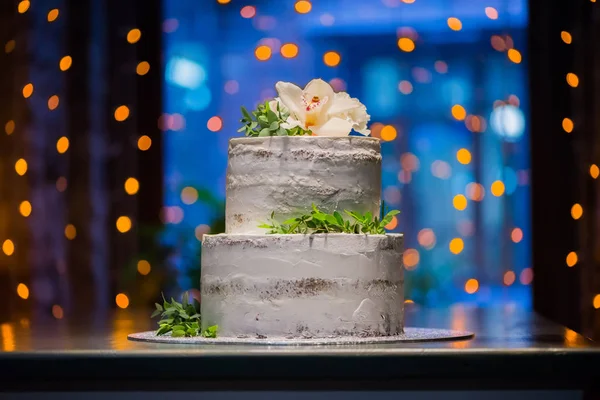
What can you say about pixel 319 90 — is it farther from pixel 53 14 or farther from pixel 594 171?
pixel 53 14

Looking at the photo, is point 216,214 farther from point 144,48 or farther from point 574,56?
point 574,56

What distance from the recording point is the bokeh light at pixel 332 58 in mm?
6047

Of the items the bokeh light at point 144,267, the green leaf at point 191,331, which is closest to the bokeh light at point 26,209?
the bokeh light at point 144,267

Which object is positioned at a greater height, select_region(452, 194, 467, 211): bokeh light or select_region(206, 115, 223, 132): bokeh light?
select_region(206, 115, 223, 132): bokeh light

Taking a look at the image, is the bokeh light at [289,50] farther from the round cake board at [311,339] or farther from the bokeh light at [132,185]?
the round cake board at [311,339]

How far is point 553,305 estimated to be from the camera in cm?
591

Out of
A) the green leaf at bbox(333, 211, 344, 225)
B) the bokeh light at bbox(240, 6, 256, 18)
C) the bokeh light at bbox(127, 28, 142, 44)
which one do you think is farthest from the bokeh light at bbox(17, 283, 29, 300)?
the green leaf at bbox(333, 211, 344, 225)

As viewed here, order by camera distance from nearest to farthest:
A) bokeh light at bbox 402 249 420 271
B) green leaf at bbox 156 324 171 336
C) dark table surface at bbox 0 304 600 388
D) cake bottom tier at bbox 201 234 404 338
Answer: dark table surface at bbox 0 304 600 388
cake bottom tier at bbox 201 234 404 338
green leaf at bbox 156 324 171 336
bokeh light at bbox 402 249 420 271

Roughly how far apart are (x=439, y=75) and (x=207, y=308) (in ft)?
8.91

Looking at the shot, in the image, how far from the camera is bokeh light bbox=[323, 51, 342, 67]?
605cm

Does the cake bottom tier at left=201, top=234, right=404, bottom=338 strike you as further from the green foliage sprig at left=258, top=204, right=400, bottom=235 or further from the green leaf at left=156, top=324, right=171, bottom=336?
the green leaf at left=156, top=324, right=171, bottom=336

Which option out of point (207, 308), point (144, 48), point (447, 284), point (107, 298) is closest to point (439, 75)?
point (447, 284)

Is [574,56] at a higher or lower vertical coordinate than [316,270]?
higher

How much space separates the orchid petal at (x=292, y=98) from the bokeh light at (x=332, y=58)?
7.89 ft
